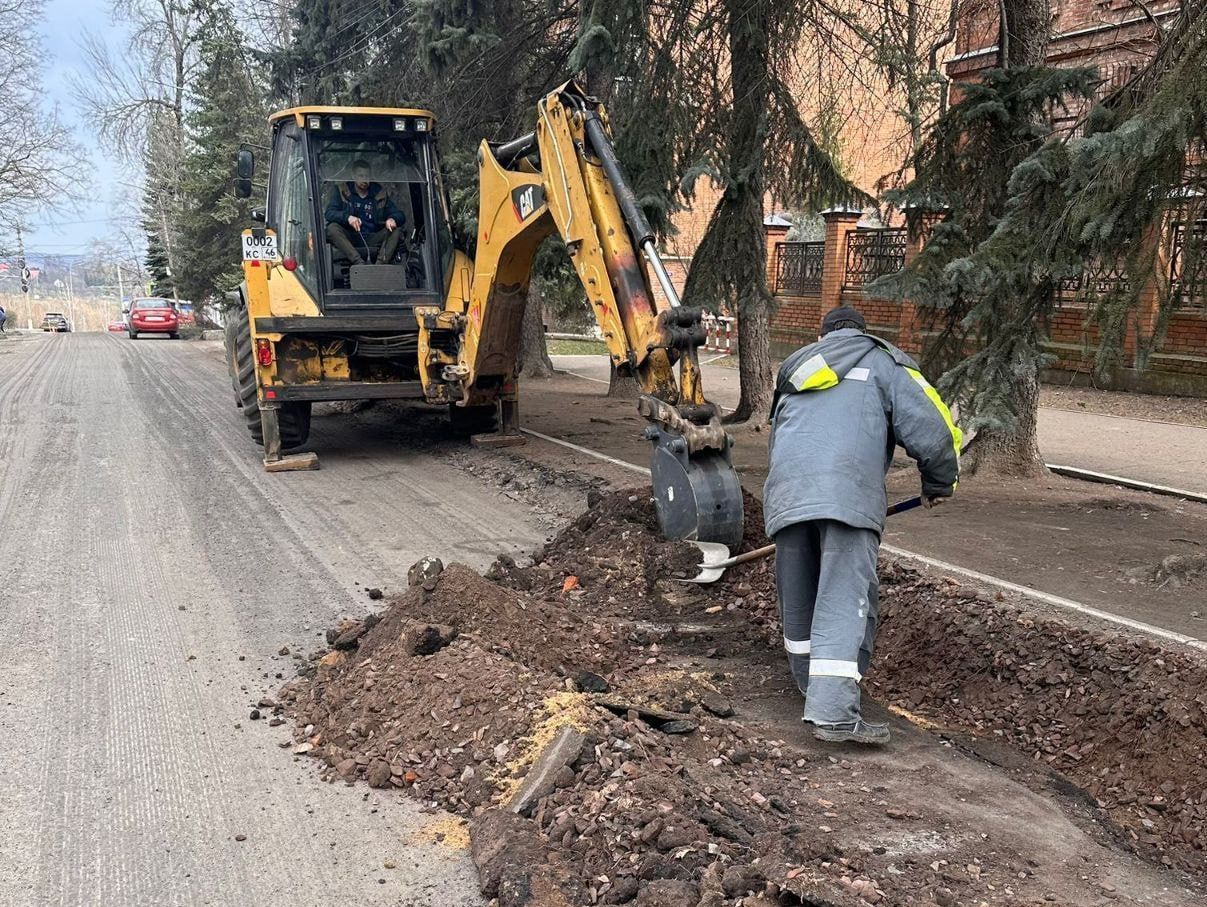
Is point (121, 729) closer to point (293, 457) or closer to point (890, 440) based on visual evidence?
point (890, 440)

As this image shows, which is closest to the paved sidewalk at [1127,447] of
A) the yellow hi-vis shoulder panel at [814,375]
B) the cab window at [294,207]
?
the yellow hi-vis shoulder panel at [814,375]

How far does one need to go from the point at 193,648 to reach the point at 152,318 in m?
33.6

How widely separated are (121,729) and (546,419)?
8796 mm

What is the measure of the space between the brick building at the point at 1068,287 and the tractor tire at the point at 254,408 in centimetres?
518

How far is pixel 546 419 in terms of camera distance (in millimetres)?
12719

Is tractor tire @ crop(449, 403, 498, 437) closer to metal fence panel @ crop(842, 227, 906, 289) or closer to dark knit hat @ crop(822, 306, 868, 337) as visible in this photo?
dark knit hat @ crop(822, 306, 868, 337)

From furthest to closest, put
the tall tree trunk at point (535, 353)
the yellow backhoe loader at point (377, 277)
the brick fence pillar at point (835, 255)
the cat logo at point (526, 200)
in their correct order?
the brick fence pillar at point (835, 255) → the tall tree trunk at point (535, 353) → the yellow backhoe loader at point (377, 277) → the cat logo at point (526, 200)

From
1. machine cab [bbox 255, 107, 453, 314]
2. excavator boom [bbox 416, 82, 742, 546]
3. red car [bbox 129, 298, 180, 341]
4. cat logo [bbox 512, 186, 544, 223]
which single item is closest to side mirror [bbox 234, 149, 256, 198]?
machine cab [bbox 255, 107, 453, 314]

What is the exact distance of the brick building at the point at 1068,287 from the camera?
6.24 m

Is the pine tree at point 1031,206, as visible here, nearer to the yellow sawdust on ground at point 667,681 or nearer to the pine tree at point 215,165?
the yellow sawdust on ground at point 667,681

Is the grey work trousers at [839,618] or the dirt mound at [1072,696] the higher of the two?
the grey work trousers at [839,618]

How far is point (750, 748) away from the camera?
3.88 m

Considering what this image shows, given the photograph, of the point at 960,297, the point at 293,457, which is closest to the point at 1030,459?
the point at 960,297

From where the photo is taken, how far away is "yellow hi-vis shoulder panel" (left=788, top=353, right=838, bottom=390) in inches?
162
